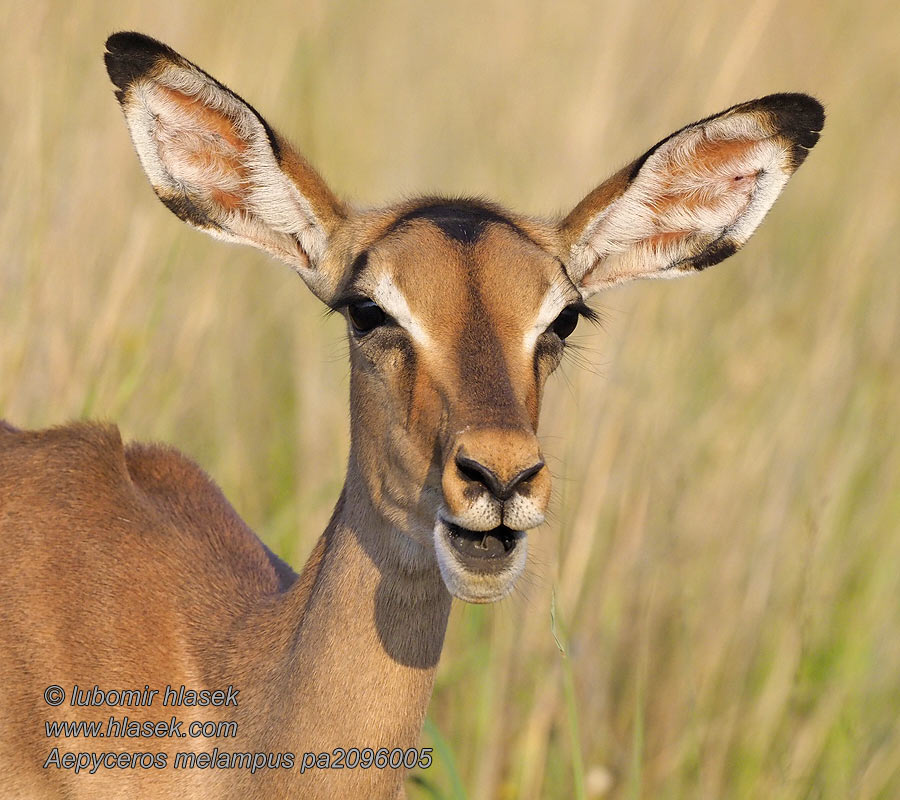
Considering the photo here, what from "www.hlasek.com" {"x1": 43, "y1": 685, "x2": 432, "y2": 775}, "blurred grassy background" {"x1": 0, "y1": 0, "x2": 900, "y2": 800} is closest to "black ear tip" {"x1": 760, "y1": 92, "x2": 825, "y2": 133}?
"blurred grassy background" {"x1": 0, "y1": 0, "x2": 900, "y2": 800}

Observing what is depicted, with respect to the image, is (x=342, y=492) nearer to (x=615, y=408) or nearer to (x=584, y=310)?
(x=584, y=310)

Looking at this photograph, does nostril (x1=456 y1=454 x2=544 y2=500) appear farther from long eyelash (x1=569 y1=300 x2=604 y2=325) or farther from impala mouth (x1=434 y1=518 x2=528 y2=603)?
long eyelash (x1=569 y1=300 x2=604 y2=325)

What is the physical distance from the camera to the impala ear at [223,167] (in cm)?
407

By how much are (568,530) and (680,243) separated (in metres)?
2.04

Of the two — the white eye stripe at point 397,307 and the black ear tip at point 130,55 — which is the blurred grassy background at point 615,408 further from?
the black ear tip at point 130,55

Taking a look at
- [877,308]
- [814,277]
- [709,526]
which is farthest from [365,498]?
[814,277]

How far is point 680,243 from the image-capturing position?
4.74m

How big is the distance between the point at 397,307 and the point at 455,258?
0.22 meters

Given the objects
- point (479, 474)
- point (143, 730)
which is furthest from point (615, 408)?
point (479, 474)

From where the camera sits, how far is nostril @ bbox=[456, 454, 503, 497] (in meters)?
3.36

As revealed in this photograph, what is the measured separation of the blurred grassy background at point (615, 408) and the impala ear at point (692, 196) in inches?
43.5

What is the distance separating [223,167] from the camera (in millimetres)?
4371

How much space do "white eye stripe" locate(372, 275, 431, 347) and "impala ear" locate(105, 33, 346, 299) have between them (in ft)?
1.67

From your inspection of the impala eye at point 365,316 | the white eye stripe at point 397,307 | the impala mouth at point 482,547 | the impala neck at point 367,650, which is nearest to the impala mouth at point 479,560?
the impala mouth at point 482,547
